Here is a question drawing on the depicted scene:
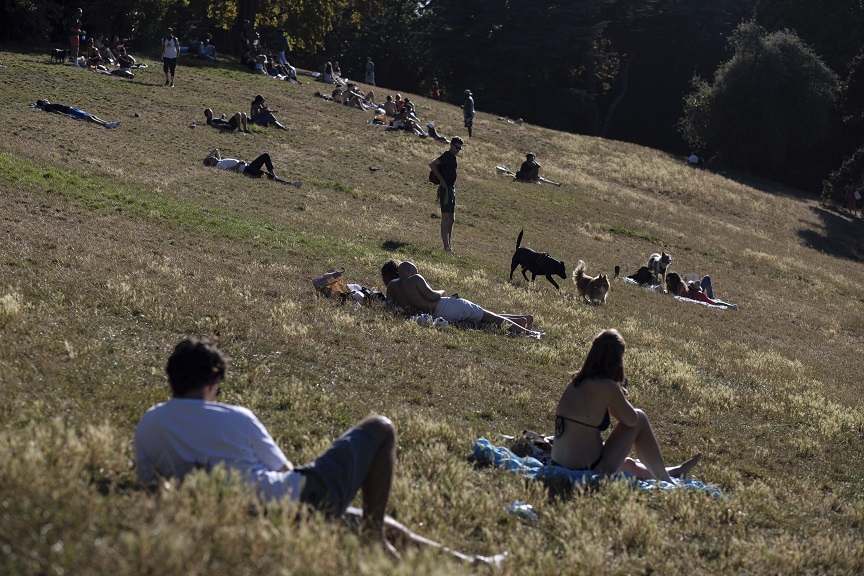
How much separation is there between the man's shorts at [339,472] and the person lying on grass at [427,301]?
7.31 metres

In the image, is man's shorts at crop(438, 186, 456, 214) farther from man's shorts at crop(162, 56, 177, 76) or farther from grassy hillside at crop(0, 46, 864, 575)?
man's shorts at crop(162, 56, 177, 76)

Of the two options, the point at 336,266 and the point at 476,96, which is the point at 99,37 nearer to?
the point at 336,266

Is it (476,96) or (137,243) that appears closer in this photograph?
(137,243)

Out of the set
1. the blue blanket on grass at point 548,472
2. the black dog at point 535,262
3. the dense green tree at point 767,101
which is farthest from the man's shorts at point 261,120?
the dense green tree at point 767,101

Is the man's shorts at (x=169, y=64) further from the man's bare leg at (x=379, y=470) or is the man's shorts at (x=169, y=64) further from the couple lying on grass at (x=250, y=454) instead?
the man's bare leg at (x=379, y=470)

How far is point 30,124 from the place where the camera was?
23875mm

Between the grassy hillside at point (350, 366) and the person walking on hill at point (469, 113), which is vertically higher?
the person walking on hill at point (469, 113)

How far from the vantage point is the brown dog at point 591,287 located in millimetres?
16812

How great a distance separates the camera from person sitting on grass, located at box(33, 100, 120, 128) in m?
26.3

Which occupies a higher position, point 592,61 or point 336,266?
point 592,61

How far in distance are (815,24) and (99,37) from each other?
47148 millimetres

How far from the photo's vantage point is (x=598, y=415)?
697 cm

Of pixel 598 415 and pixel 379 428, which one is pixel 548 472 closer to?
pixel 598 415

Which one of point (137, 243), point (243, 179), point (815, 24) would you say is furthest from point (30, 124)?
point (815, 24)
